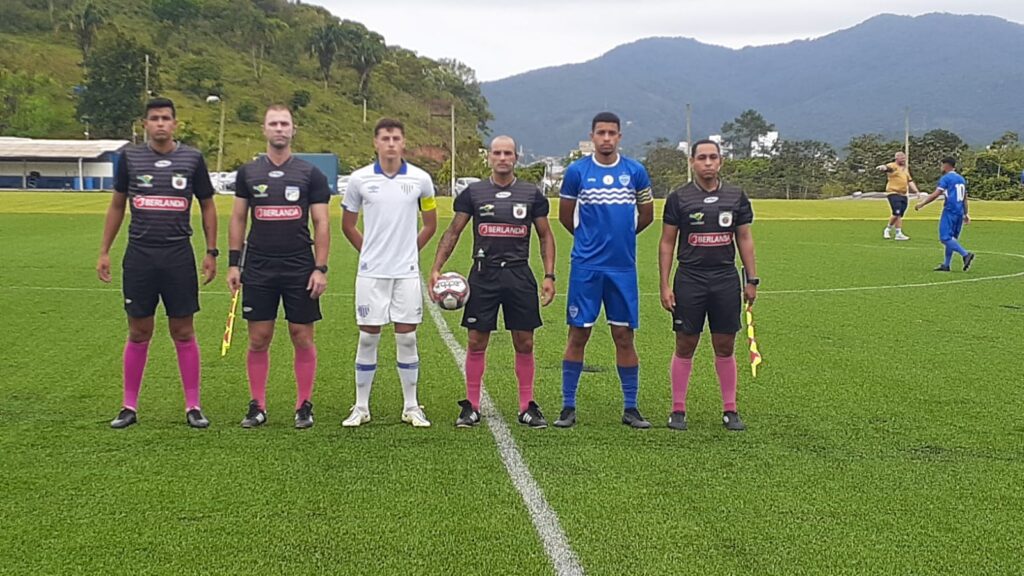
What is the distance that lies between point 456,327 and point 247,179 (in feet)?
15.1

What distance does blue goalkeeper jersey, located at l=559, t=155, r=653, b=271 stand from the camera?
614 cm

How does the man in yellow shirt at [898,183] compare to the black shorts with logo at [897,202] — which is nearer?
the man in yellow shirt at [898,183]

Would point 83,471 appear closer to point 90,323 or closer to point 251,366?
point 251,366

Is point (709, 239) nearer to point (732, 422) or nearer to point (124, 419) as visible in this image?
point (732, 422)

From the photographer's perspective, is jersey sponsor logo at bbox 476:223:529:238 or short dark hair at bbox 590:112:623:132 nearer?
short dark hair at bbox 590:112:623:132

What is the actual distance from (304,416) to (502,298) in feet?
4.88

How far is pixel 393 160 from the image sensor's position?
6066 millimetres

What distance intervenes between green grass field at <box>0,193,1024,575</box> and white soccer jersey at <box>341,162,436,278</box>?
1055 mm

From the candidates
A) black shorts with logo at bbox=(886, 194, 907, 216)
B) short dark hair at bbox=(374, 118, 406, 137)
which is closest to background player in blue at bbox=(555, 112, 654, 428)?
short dark hair at bbox=(374, 118, 406, 137)

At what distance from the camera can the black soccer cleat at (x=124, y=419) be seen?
6.12m

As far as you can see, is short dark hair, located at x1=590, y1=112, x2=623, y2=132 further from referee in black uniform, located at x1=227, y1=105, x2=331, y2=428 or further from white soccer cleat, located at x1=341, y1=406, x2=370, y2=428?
white soccer cleat, located at x1=341, y1=406, x2=370, y2=428

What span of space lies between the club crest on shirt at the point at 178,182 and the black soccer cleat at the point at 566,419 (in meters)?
2.81

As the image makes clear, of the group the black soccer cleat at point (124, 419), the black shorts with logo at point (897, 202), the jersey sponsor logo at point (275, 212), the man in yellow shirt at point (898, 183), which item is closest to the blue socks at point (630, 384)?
the jersey sponsor logo at point (275, 212)

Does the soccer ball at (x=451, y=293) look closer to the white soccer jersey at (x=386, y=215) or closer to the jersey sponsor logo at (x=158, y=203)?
the white soccer jersey at (x=386, y=215)
